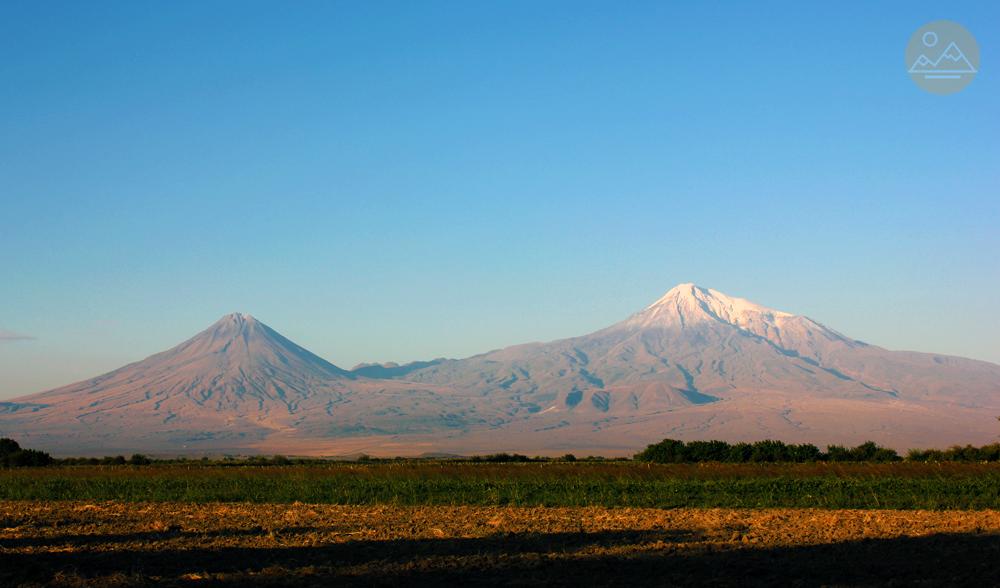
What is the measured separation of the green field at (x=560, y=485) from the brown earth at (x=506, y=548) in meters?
4.00

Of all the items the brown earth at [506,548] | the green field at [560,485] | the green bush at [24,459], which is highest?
the green bush at [24,459]

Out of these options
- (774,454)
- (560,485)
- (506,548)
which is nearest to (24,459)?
(560,485)

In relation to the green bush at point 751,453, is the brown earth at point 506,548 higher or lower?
lower

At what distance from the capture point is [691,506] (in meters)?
37.8

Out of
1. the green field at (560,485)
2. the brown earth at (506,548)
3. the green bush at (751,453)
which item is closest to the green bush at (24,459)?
the green field at (560,485)

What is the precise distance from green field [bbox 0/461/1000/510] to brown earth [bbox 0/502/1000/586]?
13.1ft

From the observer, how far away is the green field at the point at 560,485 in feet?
128

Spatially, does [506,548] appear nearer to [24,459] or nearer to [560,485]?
[560,485]

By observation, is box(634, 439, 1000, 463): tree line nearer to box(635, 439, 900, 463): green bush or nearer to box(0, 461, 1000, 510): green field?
box(635, 439, 900, 463): green bush

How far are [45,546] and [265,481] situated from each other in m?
21.4

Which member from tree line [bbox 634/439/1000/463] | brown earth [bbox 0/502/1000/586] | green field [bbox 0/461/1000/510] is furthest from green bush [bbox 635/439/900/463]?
brown earth [bbox 0/502/1000/586]

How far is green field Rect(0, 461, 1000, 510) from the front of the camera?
3903cm

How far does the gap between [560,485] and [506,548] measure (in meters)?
18.1

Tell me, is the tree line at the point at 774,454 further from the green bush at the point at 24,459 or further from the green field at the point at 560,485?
the green bush at the point at 24,459
